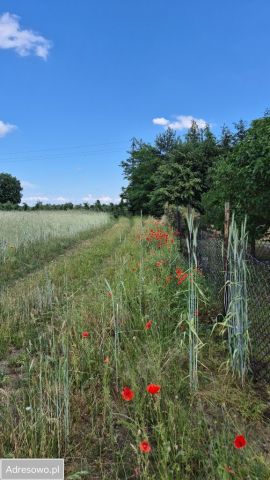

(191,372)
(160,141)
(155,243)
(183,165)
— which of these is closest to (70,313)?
(191,372)

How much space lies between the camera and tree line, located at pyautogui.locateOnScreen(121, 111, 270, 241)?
532 cm

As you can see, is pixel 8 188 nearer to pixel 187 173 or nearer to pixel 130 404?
pixel 187 173

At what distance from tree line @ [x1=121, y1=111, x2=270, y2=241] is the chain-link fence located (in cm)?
95

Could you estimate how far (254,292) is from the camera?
10.3 feet

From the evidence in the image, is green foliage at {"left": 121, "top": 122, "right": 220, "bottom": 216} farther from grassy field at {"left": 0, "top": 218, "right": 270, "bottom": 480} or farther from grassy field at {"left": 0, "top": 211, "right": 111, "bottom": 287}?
grassy field at {"left": 0, "top": 218, "right": 270, "bottom": 480}

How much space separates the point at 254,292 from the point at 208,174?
2165 cm

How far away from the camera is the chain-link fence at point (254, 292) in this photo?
2812 mm

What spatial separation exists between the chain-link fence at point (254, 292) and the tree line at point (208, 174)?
0.95m

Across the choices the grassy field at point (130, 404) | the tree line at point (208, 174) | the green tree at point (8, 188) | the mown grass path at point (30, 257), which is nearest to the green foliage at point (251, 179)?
the tree line at point (208, 174)

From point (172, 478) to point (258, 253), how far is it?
7715mm

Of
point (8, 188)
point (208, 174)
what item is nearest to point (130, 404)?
point (208, 174)

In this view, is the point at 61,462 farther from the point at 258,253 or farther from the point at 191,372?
the point at 258,253

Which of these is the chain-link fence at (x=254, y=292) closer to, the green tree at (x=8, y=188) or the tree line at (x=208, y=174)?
the tree line at (x=208, y=174)

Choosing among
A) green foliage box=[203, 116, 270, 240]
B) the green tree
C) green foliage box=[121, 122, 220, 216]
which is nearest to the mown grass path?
green foliage box=[203, 116, 270, 240]
